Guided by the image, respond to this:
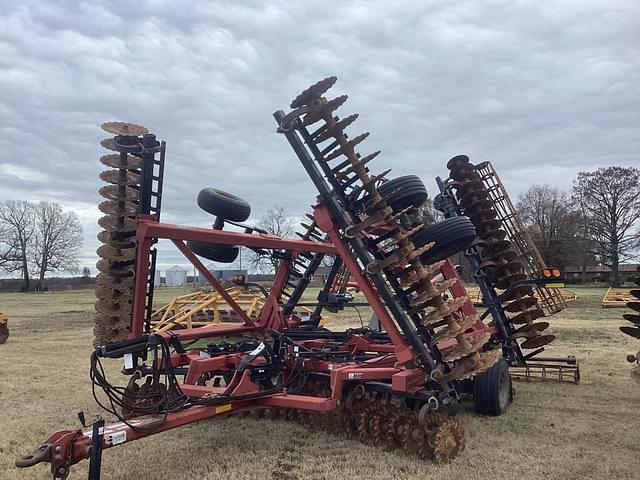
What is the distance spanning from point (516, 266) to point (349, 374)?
3836mm

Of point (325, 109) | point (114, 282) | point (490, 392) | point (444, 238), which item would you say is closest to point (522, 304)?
point (490, 392)

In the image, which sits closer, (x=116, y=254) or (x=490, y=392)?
(x=116, y=254)

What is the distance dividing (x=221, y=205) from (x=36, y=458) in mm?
3132

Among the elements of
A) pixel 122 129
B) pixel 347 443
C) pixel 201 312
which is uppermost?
pixel 122 129

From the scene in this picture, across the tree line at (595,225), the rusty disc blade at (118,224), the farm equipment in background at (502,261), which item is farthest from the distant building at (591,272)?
the rusty disc blade at (118,224)

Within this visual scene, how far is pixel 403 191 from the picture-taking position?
521 centimetres

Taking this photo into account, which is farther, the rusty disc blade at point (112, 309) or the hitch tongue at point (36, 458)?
the rusty disc blade at point (112, 309)

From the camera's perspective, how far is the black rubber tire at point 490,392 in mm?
5930

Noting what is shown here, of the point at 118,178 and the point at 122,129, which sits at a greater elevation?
the point at 122,129

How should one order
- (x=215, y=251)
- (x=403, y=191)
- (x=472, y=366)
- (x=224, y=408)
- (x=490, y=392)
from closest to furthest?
(x=224, y=408) → (x=472, y=366) → (x=403, y=191) → (x=490, y=392) → (x=215, y=251)

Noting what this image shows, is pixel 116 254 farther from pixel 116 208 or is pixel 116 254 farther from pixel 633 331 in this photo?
pixel 633 331

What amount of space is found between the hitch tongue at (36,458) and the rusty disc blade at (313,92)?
10.6 feet

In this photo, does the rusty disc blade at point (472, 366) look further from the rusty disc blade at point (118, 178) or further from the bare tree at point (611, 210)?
the bare tree at point (611, 210)

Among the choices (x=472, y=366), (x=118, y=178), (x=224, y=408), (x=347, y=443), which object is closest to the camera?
(x=224, y=408)
